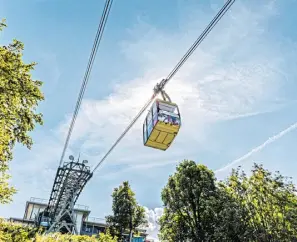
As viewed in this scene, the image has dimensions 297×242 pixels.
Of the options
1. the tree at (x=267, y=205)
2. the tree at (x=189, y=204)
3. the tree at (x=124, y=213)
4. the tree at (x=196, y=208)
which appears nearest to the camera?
the tree at (x=267, y=205)

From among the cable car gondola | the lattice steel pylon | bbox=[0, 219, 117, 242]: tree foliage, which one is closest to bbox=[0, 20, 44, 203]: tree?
bbox=[0, 219, 117, 242]: tree foliage

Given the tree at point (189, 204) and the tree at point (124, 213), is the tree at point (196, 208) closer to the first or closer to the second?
the tree at point (189, 204)

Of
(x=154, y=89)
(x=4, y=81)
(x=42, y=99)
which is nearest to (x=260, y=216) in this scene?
(x=154, y=89)

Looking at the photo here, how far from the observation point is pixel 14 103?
924 cm

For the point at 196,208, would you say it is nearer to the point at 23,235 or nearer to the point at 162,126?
the point at 162,126

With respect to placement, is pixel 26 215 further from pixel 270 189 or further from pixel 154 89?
pixel 154 89

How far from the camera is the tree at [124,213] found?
31875mm

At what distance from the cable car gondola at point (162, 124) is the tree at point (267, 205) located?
1361cm

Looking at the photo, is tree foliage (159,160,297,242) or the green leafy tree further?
the green leafy tree

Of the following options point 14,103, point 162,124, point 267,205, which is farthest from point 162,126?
point 267,205

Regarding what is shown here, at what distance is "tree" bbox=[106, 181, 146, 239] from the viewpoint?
31875mm

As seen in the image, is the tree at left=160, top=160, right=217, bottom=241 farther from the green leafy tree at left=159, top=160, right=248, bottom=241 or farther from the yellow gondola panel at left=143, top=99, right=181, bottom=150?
the yellow gondola panel at left=143, top=99, right=181, bottom=150

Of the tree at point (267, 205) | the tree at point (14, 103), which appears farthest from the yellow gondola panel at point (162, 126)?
the tree at point (267, 205)

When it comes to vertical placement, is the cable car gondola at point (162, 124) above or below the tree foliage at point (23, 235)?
above
